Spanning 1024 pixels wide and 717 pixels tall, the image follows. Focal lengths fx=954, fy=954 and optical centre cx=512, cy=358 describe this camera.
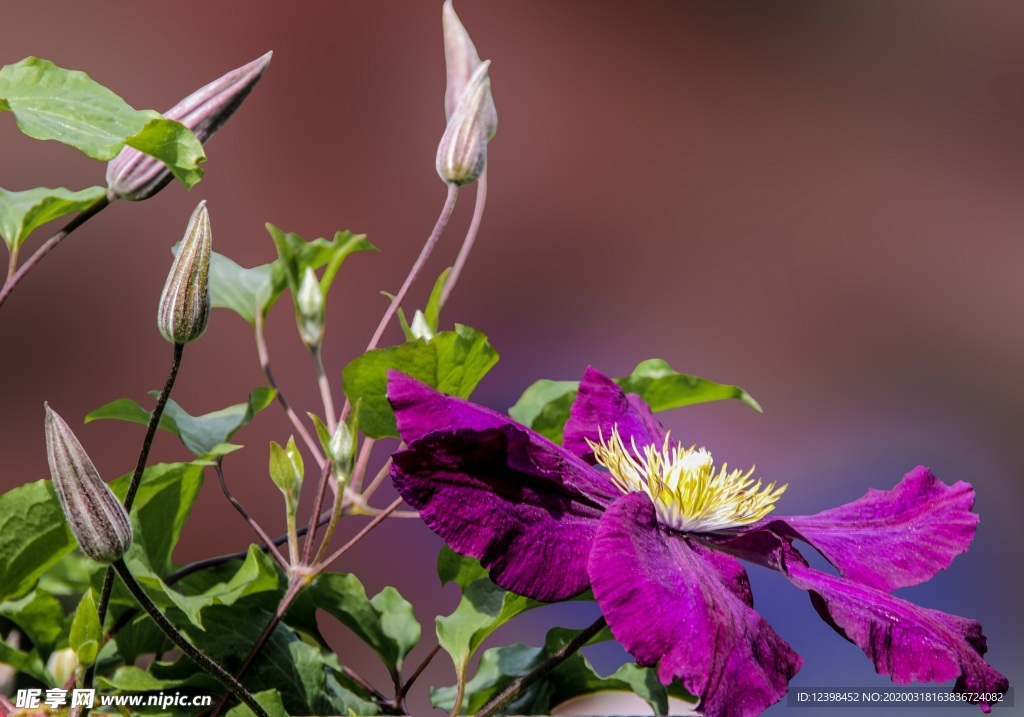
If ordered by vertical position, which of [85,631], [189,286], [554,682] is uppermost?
[189,286]

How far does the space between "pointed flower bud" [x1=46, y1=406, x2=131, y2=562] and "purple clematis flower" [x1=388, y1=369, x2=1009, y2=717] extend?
84 mm

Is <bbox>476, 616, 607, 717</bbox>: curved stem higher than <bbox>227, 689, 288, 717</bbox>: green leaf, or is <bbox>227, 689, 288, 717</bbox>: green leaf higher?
<bbox>476, 616, 607, 717</bbox>: curved stem

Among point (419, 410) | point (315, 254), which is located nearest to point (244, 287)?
point (315, 254)

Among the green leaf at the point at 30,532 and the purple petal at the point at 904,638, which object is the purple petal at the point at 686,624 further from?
the green leaf at the point at 30,532

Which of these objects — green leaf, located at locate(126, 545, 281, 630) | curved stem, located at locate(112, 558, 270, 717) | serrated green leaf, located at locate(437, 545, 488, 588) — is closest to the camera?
curved stem, located at locate(112, 558, 270, 717)

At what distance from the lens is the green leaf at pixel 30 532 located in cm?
40

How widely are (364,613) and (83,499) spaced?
223 mm

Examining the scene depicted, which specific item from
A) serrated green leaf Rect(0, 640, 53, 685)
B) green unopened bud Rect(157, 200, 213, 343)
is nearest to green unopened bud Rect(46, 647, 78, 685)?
serrated green leaf Rect(0, 640, 53, 685)

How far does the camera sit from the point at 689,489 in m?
0.39

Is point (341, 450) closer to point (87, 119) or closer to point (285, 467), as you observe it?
point (285, 467)

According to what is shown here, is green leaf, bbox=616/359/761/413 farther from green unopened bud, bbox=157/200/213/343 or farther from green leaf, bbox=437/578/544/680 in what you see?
green unopened bud, bbox=157/200/213/343

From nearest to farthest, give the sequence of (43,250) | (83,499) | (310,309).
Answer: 1. (83,499)
2. (43,250)
3. (310,309)

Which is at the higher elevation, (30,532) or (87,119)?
(87,119)

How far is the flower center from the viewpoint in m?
0.39
